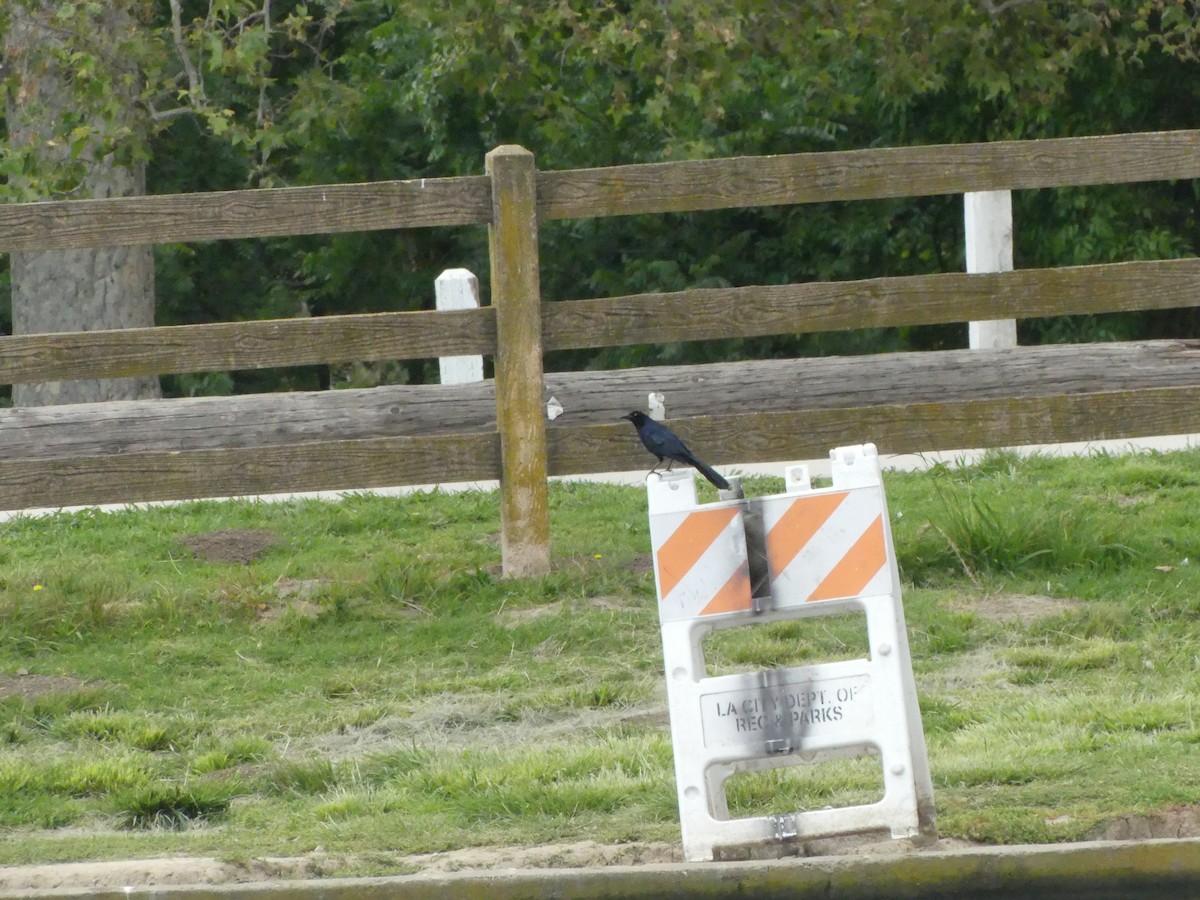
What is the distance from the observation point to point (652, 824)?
4227mm

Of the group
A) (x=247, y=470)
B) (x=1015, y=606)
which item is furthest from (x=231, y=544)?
(x=1015, y=606)

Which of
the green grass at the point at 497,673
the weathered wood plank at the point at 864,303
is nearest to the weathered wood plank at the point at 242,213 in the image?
the weathered wood plank at the point at 864,303

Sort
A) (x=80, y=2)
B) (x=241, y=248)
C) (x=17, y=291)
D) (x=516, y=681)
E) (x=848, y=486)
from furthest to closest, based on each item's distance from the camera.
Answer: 1. (x=241, y=248)
2. (x=17, y=291)
3. (x=80, y=2)
4. (x=516, y=681)
5. (x=848, y=486)

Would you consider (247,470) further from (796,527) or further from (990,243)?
(990,243)

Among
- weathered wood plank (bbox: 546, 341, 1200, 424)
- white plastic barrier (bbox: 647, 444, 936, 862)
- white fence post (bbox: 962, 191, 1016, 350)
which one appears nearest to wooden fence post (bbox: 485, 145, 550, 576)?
weathered wood plank (bbox: 546, 341, 1200, 424)

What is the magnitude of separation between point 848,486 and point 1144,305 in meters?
3.36

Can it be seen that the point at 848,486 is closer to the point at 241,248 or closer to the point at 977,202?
the point at 977,202

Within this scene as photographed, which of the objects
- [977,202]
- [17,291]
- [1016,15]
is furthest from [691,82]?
[17,291]

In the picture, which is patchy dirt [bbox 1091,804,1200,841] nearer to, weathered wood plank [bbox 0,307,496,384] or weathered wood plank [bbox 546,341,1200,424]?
weathered wood plank [bbox 546,341,1200,424]

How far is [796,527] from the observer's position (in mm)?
4008

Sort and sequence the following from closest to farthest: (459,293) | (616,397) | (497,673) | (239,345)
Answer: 1. (497,673)
2. (239,345)
3. (616,397)
4. (459,293)

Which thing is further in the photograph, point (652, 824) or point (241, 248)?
point (241, 248)

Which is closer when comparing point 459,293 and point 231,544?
point 231,544

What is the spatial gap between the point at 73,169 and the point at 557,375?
659cm
